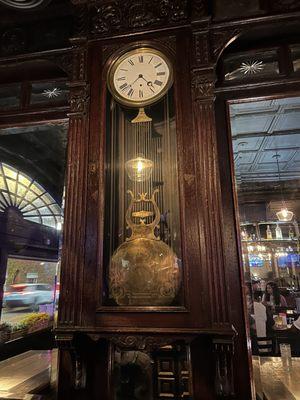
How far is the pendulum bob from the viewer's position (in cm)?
169

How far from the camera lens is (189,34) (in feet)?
6.60

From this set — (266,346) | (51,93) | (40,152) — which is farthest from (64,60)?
(266,346)

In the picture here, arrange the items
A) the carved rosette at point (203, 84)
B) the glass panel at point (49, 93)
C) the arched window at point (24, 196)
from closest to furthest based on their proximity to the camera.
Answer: the carved rosette at point (203, 84)
the glass panel at point (49, 93)
the arched window at point (24, 196)

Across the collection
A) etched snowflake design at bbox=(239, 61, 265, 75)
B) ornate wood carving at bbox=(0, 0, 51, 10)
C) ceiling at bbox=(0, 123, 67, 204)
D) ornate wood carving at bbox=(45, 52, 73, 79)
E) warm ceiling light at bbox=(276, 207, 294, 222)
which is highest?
ornate wood carving at bbox=(0, 0, 51, 10)

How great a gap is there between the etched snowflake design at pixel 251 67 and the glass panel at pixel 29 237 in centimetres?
136

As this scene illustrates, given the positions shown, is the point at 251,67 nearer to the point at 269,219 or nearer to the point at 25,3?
the point at 25,3

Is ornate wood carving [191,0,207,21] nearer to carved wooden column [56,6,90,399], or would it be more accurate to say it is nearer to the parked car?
carved wooden column [56,6,90,399]

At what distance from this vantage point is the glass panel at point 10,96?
2416mm

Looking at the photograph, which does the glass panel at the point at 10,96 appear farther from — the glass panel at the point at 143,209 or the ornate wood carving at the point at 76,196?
the glass panel at the point at 143,209

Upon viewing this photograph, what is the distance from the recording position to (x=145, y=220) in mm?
1816

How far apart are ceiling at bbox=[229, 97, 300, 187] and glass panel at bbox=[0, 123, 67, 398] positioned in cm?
132

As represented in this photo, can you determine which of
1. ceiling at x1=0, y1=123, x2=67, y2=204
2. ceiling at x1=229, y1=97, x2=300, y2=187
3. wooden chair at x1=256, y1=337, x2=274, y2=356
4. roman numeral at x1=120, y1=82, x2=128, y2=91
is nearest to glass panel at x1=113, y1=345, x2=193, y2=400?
ceiling at x1=229, y1=97, x2=300, y2=187

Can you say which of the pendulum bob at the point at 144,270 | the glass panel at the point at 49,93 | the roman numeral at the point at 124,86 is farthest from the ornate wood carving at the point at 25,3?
the pendulum bob at the point at 144,270

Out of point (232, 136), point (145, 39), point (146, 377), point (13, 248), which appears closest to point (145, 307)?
point (146, 377)
